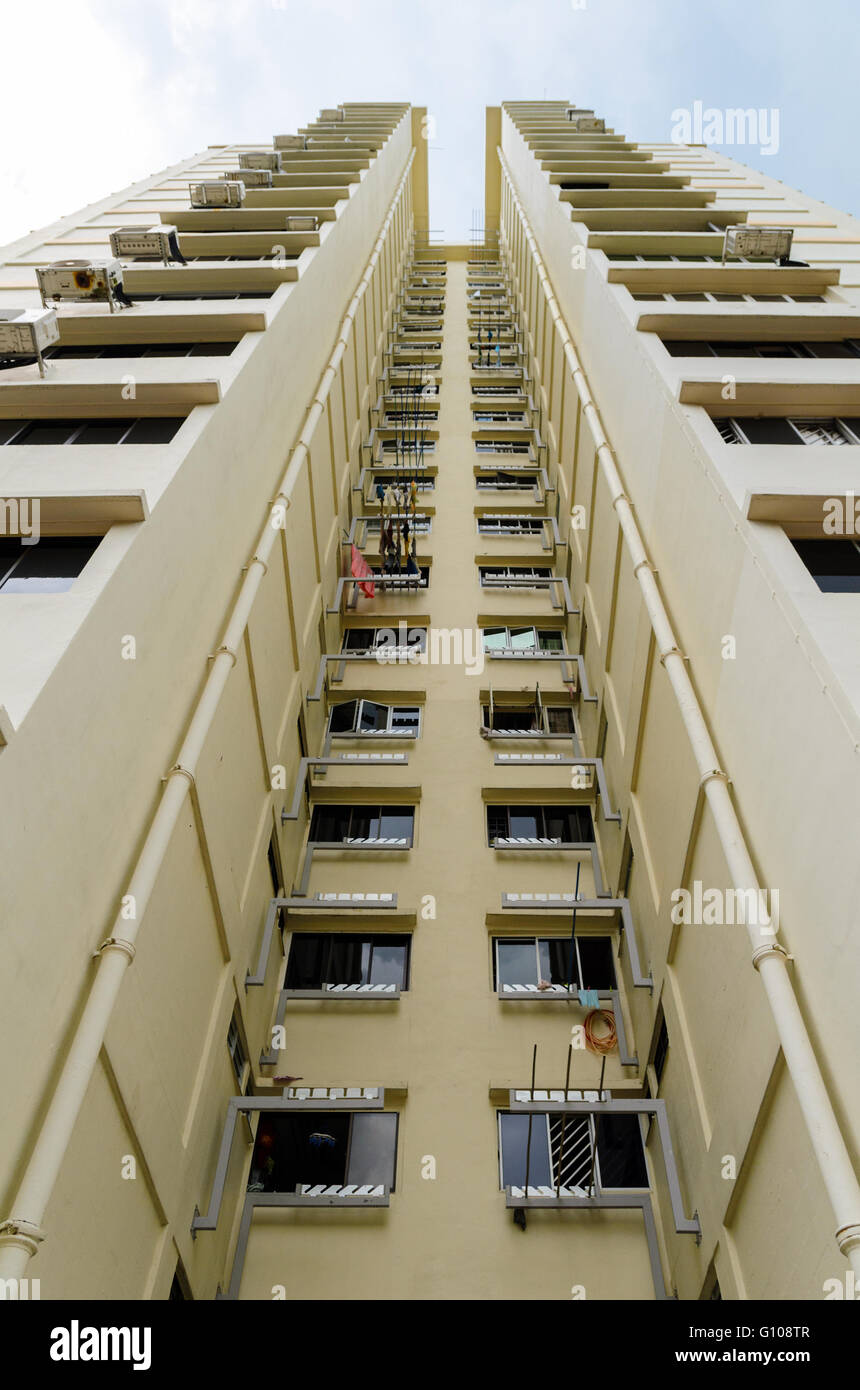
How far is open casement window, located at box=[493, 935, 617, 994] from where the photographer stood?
48.5 feet

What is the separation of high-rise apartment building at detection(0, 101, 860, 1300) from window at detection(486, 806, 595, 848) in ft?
0.25

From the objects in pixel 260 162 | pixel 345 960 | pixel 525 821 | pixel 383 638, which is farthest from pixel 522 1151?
pixel 260 162

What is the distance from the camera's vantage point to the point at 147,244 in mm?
21422

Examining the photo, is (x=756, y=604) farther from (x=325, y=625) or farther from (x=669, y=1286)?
(x=325, y=625)

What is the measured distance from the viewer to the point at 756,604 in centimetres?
925

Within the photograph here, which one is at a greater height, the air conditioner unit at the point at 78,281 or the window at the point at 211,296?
the window at the point at 211,296

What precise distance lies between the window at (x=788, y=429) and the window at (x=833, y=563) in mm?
3425

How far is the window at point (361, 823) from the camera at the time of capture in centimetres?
1725

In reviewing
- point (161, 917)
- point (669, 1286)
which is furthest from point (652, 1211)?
point (161, 917)

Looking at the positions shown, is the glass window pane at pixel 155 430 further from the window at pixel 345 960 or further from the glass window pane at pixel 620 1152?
the glass window pane at pixel 620 1152

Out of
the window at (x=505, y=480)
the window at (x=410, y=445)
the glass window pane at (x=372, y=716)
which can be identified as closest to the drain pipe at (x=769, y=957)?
the glass window pane at (x=372, y=716)

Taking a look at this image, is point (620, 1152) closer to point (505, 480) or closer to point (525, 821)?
point (525, 821)

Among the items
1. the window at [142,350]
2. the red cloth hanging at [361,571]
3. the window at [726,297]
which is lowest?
the window at [142,350]

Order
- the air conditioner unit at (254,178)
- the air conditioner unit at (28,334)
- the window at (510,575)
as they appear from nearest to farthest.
Result: the air conditioner unit at (28,334) → the window at (510,575) → the air conditioner unit at (254,178)
